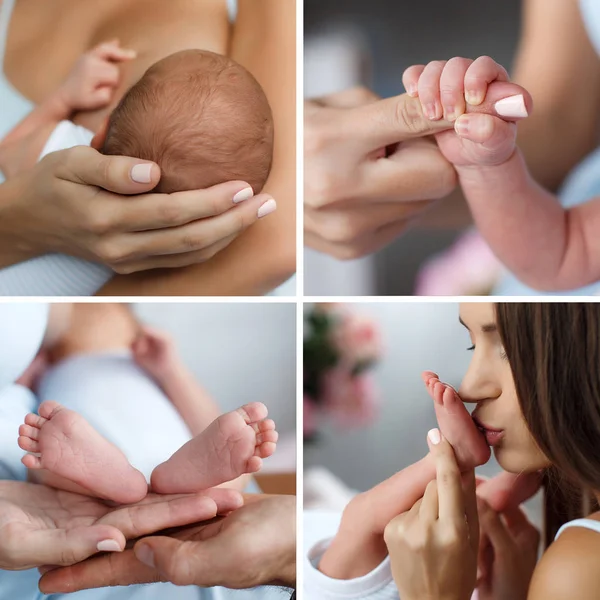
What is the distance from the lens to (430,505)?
1068 millimetres

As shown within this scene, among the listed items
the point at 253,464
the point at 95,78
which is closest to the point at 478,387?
the point at 253,464

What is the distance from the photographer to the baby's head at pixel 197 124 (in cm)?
101

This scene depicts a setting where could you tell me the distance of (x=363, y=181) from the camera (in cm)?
107

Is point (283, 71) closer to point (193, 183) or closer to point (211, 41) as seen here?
point (211, 41)

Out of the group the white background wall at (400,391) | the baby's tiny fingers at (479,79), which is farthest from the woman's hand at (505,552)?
the baby's tiny fingers at (479,79)

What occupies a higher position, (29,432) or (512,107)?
(512,107)

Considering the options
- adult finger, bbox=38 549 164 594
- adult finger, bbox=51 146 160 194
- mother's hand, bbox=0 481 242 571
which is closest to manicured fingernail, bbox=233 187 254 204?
adult finger, bbox=51 146 160 194

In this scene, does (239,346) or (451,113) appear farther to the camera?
(239,346)

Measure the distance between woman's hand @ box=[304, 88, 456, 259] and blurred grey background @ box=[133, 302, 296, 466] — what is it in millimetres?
143

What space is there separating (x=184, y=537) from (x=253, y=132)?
609 mm

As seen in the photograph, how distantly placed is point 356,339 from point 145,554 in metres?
0.45

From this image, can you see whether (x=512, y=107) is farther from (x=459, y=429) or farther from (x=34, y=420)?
(x=34, y=420)

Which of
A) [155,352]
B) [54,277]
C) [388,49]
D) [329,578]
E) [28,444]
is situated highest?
[388,49]

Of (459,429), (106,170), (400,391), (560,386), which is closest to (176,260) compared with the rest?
(106,170)
